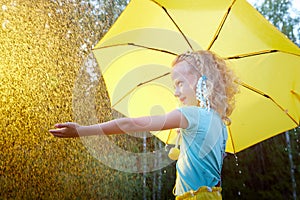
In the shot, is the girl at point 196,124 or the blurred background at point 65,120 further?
the blurred background at point 65,120

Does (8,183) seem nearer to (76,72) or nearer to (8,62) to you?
(8,62)

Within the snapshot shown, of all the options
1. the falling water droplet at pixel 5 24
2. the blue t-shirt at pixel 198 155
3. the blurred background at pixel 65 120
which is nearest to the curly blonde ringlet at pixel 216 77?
the blue t-shirt at pixel 198 155

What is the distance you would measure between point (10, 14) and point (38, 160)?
1.92 metres

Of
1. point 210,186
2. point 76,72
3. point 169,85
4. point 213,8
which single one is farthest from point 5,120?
point 210,186

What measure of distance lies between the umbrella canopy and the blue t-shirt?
0.59 metres

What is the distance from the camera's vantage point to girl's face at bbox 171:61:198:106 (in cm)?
153

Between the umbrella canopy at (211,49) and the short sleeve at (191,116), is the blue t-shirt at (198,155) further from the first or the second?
the umbrella canopy at (211,49)

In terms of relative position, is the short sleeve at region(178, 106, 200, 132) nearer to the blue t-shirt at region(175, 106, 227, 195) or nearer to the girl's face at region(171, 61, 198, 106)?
the blue t-shirt at region(175, 106, 227, 195)

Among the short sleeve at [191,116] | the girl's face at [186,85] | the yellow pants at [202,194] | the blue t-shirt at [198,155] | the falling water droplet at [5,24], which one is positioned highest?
the falling water droplet at [5,24]

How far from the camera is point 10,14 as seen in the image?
6.02 m

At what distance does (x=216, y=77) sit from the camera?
162cm

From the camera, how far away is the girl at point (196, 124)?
3.88 ft

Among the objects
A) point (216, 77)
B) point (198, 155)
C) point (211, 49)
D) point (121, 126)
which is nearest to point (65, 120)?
point (211, 49)

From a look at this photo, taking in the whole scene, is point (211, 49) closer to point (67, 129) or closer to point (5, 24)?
point (67, 129)
